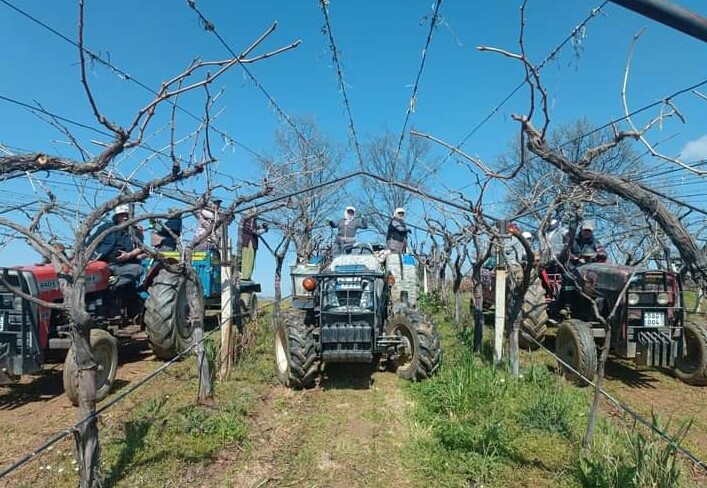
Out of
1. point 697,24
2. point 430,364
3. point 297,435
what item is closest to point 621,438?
point 430,364

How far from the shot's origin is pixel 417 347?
639cm

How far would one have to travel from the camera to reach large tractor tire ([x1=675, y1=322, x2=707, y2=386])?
21.5 feet

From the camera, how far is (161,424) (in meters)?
4.76

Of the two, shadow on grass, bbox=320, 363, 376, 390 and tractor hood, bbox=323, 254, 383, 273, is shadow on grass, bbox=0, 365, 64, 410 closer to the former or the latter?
shadow on grass, bbox=320, 363, 376, 390

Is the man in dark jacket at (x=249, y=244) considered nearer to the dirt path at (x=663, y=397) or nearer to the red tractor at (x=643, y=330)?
the red tractor at (x=643, y=330)

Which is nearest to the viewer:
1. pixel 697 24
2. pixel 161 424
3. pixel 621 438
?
pixel 697 24

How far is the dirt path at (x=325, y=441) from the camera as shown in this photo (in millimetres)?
3961

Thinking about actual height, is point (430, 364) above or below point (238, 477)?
above

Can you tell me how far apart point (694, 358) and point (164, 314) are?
732 centimetres

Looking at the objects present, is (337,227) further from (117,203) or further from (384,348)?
(117,203)

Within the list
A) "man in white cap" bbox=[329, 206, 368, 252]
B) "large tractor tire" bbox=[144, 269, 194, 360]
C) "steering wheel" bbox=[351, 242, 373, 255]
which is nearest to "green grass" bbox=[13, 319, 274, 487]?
"large tractor tire" bbox=[144, 269, 194, 360]

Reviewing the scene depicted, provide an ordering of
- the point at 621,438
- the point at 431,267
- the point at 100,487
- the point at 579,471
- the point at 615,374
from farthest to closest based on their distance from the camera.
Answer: the point at 431,267 < the point at 615,374 < the point at 621,438 < the point at 579,471 < the point at 100,487

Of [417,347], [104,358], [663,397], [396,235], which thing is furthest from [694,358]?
[104,358]

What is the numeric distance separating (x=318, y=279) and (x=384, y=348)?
129 cm
